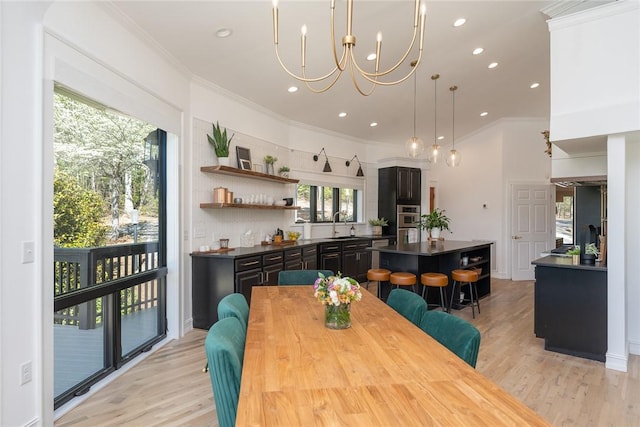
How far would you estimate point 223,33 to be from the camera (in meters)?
3.37

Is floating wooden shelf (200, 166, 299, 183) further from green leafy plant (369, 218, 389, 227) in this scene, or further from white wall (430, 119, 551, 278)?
white wall (430, 119, 551, 278)

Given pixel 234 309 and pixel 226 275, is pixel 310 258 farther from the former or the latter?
pixel 234 309

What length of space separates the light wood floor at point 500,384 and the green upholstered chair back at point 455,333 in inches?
50.2

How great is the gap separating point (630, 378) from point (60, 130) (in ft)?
16.4

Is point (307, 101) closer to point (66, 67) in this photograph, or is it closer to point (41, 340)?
point (66, 67)

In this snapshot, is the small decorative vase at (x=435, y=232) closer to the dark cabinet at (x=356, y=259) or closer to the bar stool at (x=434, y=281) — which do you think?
the bar stool at (x=434, y=281)

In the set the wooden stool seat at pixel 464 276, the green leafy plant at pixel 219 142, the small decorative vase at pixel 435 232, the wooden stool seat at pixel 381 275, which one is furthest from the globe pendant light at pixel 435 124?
the green leafy plant at pixel 219 142

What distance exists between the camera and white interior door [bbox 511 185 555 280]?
25.1 ft

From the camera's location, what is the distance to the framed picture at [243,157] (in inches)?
193

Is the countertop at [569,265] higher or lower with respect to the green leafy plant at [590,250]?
lower

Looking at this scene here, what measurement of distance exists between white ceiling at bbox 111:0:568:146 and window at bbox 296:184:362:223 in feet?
4.16

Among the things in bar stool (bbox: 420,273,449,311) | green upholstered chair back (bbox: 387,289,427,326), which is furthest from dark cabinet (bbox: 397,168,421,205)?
green upholstered chair back (bbox: 387,289,427,326)

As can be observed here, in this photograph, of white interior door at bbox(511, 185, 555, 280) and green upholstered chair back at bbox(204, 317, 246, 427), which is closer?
green upholstered chair back at bbox(204, 317, 246, 427)

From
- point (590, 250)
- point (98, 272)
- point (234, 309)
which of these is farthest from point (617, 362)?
point (98, 272)
